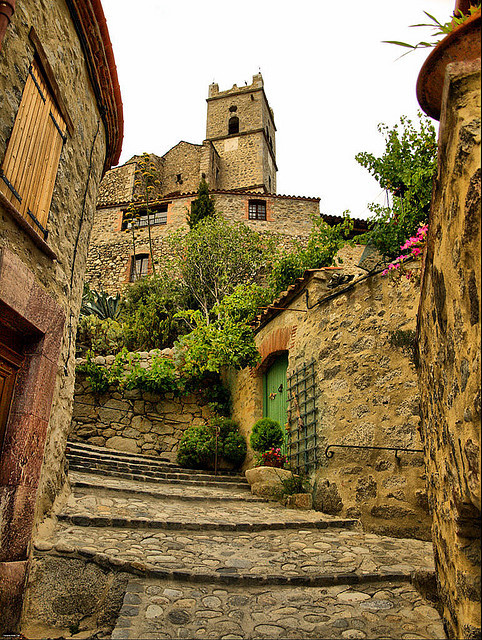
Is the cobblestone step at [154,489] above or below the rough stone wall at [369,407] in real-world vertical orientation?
below

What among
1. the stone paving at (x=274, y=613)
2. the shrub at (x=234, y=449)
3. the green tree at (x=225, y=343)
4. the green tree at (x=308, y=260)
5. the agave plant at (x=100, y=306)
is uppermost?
the green tree at (x=308, y=260)

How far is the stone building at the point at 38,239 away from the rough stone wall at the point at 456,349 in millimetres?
2510

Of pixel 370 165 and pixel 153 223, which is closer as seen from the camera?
pixel 370 165

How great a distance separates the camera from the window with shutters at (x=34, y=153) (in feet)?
10.1

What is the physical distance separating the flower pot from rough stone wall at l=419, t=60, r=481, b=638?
0.59 feet

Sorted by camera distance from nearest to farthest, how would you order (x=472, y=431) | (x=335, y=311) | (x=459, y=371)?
(x=472, y=431), (x=459, y=371), (x=335, y=311)

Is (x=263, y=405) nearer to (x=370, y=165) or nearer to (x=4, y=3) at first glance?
(x=370, y=165)

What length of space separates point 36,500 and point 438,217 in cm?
333

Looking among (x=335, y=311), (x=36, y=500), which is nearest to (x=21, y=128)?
(x=36, y=500)

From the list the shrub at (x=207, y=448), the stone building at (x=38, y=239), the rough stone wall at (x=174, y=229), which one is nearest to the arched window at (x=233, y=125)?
the rough stone wall at (x=174, y=229)

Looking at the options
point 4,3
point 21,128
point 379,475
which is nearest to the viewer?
point 4,3

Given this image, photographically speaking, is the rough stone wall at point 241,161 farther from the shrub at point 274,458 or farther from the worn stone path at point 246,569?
the worn stone path at point 246,569

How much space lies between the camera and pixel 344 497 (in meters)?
4.84

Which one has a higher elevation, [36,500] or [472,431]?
[472,431]
